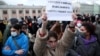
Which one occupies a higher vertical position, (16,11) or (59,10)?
(59,10)

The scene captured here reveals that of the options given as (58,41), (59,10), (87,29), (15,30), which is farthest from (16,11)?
(59,10)

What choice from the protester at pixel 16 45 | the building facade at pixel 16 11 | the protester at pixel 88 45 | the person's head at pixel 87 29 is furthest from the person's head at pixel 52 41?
the building facade at pixel 16 11

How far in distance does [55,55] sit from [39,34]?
360mm

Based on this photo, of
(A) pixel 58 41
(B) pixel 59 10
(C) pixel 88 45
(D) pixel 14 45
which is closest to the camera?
(B) pixel 59 10

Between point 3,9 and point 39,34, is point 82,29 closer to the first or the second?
point 39,34

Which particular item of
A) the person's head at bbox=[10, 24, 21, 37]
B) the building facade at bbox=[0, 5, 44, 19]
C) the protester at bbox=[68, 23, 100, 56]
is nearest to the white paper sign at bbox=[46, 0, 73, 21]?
the protester at bbox=[68, 23, 100, 56]

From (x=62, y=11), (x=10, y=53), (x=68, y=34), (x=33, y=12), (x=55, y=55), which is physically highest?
(x=62, y=11)

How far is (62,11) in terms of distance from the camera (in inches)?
136

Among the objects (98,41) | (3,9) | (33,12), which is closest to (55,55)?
(98,41)

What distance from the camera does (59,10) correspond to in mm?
3439

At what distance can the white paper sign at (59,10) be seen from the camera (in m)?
3.31

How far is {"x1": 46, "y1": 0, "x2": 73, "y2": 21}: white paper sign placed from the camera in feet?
10.9

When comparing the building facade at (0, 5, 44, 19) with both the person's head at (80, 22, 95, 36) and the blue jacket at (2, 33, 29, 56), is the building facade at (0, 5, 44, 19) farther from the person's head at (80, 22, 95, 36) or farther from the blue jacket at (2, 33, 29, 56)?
the person's head at (80, 22, 95, 36)

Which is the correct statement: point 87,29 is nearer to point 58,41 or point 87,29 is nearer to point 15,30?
point 58,41
